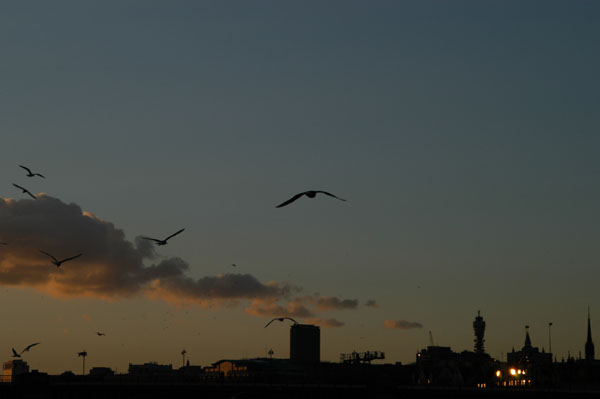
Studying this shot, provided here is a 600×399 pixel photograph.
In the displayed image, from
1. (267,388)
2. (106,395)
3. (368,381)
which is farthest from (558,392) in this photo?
(106,395)

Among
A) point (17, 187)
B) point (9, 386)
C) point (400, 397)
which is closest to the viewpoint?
point (17, 187)

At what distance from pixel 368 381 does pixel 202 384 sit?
3182 cm

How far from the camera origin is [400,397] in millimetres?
187125

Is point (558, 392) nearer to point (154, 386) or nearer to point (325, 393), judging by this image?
point (325, 393)

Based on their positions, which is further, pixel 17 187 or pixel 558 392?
pixel 558 392

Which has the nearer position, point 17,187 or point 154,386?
point 17,187

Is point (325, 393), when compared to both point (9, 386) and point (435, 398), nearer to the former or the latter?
point (435, 398)

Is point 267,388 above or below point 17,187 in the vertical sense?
below

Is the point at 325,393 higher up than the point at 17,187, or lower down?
lower down

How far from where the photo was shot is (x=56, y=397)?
183 metres

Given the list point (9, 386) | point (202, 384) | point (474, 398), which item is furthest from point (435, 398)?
point (9, 386)

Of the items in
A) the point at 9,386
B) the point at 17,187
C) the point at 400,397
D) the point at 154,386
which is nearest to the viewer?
the point at 17,187

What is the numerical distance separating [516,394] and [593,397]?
16918 millimetres

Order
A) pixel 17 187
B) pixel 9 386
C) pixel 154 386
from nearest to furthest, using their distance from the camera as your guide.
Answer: pixel 17 187 → pixel 9 386 → pixel 154 386
